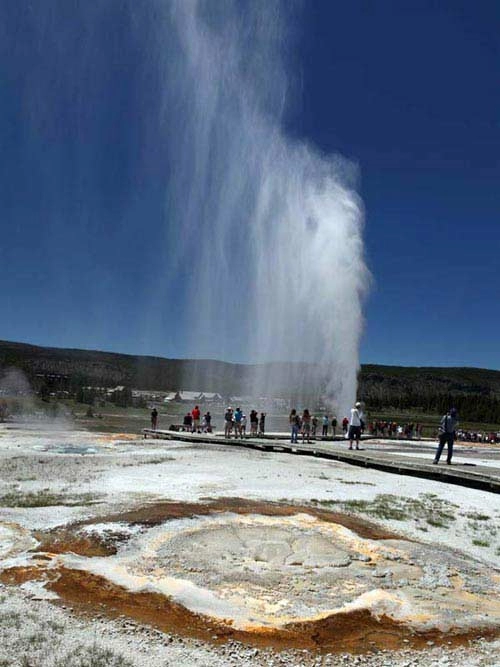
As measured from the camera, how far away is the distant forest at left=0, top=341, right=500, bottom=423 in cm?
10638

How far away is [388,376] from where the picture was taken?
18100 cm

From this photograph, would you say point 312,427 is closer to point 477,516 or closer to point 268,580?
point 477,516

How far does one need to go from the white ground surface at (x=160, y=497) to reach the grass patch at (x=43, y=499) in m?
0.17

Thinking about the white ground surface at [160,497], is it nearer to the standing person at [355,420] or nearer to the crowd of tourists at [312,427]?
the standing person at [355,420]

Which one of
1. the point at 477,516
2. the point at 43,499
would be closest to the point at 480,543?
the point at 477,516

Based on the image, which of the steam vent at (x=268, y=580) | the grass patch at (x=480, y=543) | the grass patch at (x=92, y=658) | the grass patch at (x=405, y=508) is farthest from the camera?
the grass patch at (x=405, y=508)

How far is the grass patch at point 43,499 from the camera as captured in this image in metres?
9.67

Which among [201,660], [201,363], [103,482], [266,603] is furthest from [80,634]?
[201,363]

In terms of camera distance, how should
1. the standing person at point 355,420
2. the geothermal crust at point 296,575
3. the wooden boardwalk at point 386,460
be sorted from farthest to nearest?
the standing person at point 355,420, the wooden boardwalk at point 386,460, the geothermal crust at point 296,575

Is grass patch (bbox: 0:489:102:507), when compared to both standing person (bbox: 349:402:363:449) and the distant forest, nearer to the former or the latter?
standing person (bbox: 349:402:363:449)

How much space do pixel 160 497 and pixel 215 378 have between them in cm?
11821

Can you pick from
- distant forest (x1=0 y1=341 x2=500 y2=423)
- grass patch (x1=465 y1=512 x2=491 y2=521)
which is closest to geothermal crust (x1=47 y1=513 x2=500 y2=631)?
grass patch (x1=465 y1=512 x2=491 y2=521)

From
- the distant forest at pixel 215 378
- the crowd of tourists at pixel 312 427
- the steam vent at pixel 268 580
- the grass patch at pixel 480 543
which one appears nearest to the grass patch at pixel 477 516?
the grass patch at pixel 480 543

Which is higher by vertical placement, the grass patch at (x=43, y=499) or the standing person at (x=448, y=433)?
the standing person at (x=448, y=433)
